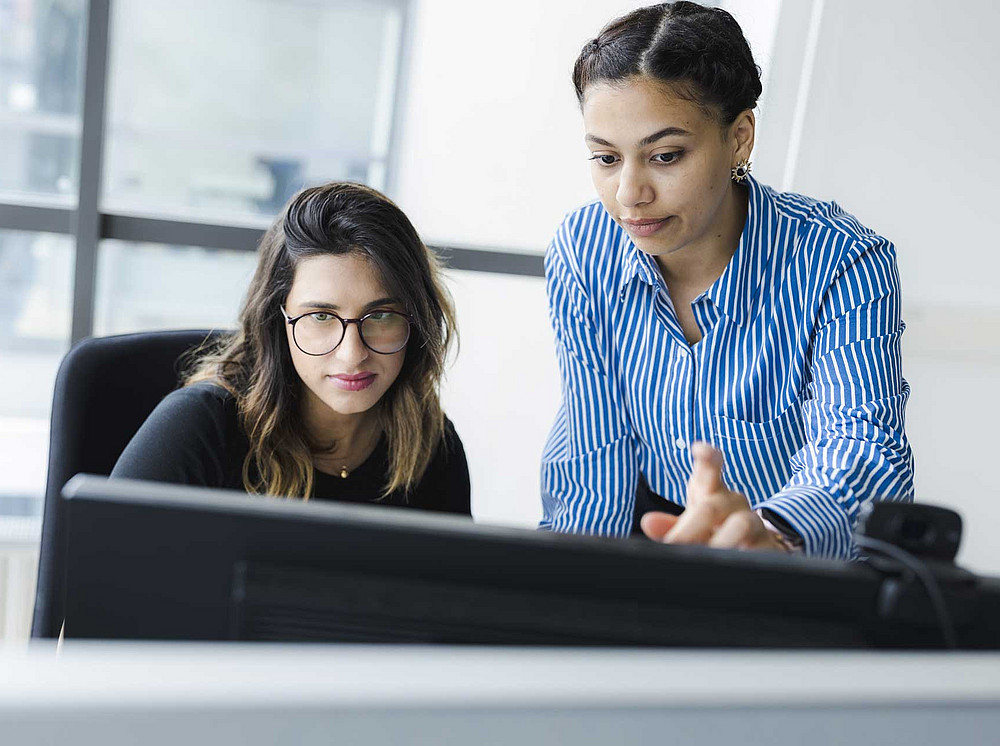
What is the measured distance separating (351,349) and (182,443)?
0.93 feet

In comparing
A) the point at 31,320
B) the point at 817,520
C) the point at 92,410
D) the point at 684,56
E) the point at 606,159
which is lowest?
the point at 31,320

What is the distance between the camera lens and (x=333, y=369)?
1.45m

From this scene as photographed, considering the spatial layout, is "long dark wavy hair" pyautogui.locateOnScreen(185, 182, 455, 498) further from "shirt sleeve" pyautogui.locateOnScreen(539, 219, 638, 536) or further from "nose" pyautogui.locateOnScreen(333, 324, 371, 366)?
"shirt sleeve" pyautogui.locateOnScreen(539, 219, 638, 536)

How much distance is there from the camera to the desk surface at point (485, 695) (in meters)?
0.36

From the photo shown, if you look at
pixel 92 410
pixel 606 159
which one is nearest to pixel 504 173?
pixel 606 159

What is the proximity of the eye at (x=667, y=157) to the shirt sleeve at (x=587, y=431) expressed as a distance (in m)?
0.29

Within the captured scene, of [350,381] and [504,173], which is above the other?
[504,173]

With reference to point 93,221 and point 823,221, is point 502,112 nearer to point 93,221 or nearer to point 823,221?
point 93,221

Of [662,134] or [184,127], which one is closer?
[662,134]

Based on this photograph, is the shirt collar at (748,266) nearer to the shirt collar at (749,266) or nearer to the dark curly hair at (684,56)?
the shirt collar at (749,266)

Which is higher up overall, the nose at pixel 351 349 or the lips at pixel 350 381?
the nose at pixel 351 349

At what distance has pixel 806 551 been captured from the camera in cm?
93

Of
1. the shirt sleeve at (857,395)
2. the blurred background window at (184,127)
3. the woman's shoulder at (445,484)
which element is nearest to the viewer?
the shirt sleeve at (857,395)

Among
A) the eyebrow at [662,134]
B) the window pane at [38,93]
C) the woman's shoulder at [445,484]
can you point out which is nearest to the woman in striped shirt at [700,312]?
the eyebrow at [662,134]
